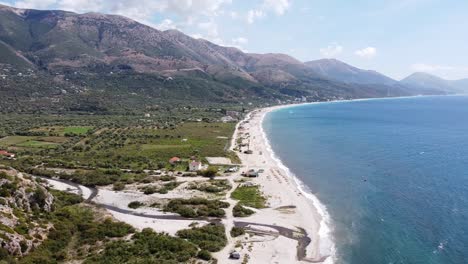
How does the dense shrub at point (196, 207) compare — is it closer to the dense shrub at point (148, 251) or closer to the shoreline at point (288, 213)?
the shoreline at point (288, 213)

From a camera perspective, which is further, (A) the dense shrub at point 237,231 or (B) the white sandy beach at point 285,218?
(A) the dense shrub at point 237,231

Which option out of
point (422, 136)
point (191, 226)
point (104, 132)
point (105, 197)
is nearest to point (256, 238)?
point (191, 226)

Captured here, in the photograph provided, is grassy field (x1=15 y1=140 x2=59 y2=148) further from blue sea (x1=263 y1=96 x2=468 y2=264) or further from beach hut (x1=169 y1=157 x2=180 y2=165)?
blue sea (x1=263 y1=96 x2=468 y2=264)

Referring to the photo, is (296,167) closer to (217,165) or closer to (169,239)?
(217,165)

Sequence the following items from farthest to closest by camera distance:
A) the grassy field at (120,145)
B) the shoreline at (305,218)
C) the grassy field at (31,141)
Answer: the grassy field at (31,141)
the grassy field at (120,145)
the shoreline at (305,218)

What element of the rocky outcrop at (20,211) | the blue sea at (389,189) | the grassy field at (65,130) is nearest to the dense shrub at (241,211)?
the blue sea at (389,189)

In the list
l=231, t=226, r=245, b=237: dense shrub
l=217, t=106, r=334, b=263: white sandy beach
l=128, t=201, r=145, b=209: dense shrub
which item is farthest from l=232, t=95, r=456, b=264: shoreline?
l=128, t=201, r=145, b=209: dense shrub
